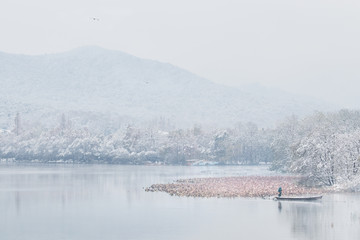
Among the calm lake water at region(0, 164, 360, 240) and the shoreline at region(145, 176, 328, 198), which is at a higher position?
the shoreline at region(145, 176, 328, 198)

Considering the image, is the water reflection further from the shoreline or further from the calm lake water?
the shoreline

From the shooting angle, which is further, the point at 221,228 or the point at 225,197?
the point at 225,197

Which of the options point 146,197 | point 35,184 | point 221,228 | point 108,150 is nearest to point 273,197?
point 146,197

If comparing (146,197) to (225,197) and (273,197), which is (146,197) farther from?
(273,197)

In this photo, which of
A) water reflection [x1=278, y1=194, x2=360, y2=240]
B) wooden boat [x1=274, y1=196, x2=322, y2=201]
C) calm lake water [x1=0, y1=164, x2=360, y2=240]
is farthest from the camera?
wooden boat [x1=274, y1=196, x2=322, y2=201]

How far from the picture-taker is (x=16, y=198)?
70.4 meters

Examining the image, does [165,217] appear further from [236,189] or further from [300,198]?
[236,189]

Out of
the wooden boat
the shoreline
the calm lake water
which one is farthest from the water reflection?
the shoreline

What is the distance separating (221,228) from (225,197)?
62.2 feet

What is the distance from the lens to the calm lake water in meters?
46.2

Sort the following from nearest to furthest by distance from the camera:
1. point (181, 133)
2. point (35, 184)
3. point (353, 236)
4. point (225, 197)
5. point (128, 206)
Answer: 1. point (353, 236)
2. point (128, 206)
3. point (225, 197)
4. point (35, 184)
5. point (181, 133)

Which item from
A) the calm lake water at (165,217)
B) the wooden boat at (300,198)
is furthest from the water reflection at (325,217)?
the wooden boat at (300,198)

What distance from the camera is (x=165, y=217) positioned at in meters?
53.9

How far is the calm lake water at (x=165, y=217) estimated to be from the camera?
4622cm
